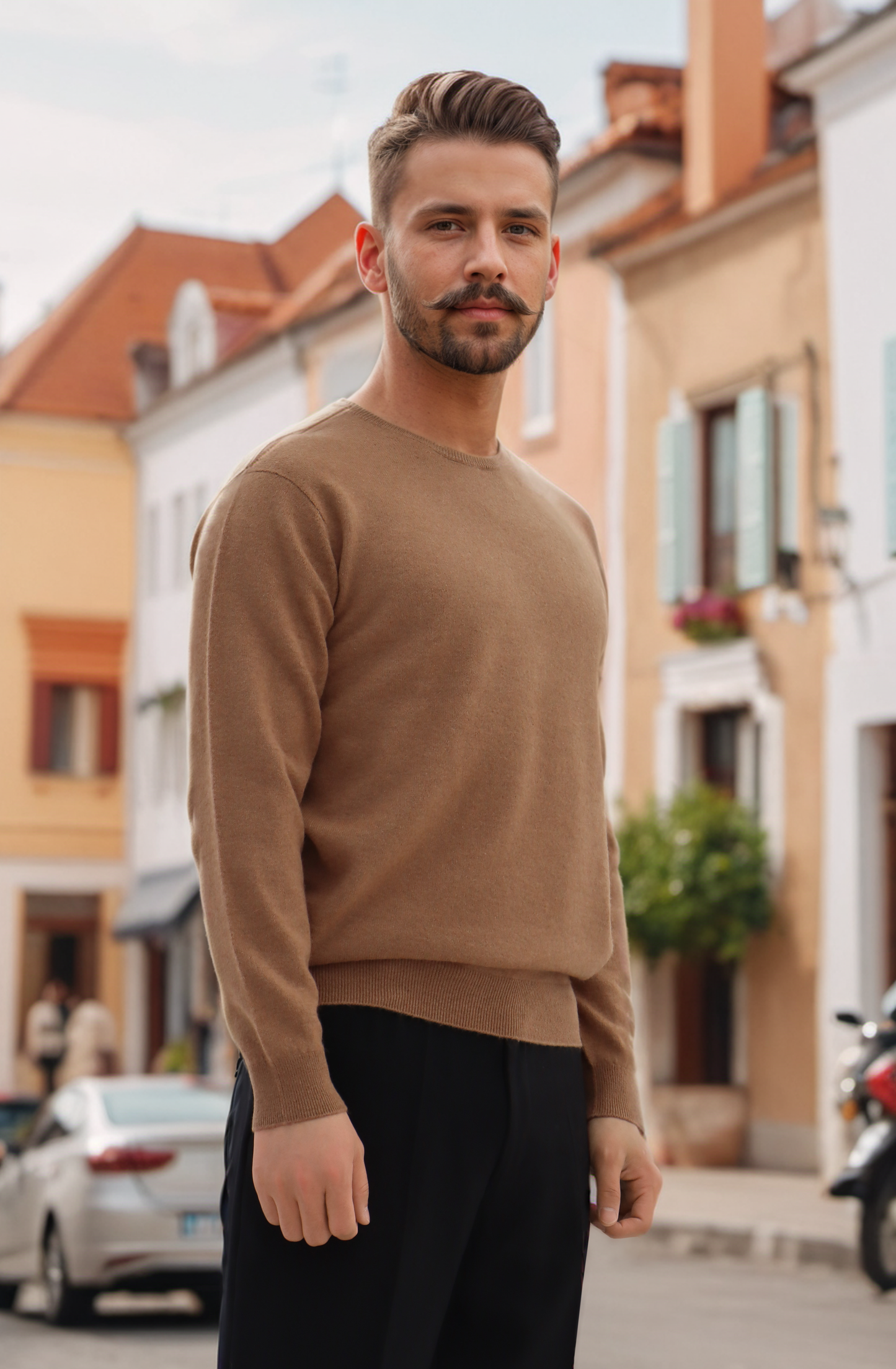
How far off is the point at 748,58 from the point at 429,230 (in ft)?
66.8

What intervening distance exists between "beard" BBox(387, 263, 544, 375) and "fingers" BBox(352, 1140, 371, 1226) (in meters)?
0.96

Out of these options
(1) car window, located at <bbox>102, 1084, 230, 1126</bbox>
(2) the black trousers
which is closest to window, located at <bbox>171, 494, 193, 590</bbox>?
(1) car window, located at <bbox>102, 1084, 230, 1126</bbox>

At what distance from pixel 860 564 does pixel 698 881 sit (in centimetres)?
310

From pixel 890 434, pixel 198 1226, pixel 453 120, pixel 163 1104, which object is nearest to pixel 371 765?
pixel 453 120

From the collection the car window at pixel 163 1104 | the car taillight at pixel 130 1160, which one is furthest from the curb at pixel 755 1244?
the car taillight at pixel 130 1160

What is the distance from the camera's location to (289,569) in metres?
2.78

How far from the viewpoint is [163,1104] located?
12.3 m

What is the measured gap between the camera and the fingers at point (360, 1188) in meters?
2.65

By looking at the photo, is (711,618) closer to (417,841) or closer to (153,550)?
(153,550)

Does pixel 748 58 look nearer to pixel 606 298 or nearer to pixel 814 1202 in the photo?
pixel 606 298

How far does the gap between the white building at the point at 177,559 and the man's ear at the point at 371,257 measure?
28.7 meters

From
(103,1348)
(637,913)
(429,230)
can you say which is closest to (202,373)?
(637,913)

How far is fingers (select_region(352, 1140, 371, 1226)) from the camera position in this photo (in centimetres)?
265

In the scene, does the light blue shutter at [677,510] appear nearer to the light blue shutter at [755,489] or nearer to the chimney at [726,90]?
the light blue shutter at [755,489]
